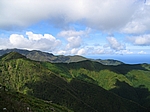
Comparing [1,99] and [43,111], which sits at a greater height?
[1,99]

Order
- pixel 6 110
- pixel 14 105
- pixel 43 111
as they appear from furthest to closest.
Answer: pixel 43 111 → pixel 14 105 → pixel 6 110

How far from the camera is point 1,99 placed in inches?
1243

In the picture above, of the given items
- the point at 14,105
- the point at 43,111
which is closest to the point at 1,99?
the point at 14,105

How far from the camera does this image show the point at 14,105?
3027cm

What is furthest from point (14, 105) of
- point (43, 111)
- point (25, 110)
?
point (43, 111)

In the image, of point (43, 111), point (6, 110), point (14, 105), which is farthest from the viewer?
point (43, 111)

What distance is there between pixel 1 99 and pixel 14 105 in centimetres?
296

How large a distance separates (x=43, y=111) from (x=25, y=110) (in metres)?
20.2

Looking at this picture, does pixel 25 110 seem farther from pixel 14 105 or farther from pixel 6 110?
pixel 6 110

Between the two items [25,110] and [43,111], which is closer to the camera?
[25,110]

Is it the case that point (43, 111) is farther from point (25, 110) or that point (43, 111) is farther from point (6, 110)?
point (6, 110)

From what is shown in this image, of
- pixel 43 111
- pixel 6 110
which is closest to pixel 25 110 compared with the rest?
pixel 6 110

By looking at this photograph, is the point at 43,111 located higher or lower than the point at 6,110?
lower

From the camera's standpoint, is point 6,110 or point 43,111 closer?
point 6,110
